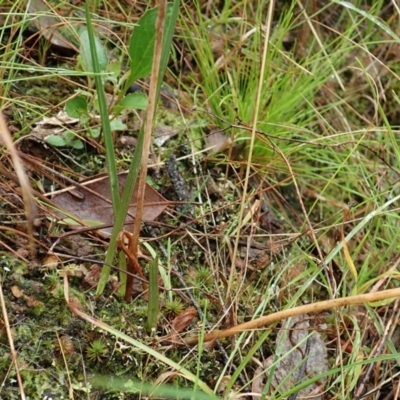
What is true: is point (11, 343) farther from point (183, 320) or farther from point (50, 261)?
point (183, 320)

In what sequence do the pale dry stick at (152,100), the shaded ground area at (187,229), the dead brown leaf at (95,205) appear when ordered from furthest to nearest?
the dead brown leaf at (95,205) → the shaded ground area at (187,229) → the pale dry stick at (152,100)

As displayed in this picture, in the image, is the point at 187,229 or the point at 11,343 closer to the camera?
the point at 11,343

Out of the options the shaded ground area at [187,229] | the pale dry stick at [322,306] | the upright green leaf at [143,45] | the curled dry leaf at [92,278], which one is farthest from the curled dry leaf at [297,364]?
the upright green leaf at [143,45]

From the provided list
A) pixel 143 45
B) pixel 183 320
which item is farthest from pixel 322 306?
pixel 143 45

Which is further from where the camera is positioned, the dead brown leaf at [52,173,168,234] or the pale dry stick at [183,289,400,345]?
the dead brown leaf at [52,173,168,234]

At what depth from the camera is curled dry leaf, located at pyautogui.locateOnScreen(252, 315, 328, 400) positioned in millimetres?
1113

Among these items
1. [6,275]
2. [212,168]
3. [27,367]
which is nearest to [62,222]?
[6,275]

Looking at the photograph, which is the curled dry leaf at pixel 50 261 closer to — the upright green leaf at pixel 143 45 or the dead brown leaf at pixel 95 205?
the dead brown leaf at pixel 95 205

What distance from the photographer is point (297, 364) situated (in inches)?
45.4

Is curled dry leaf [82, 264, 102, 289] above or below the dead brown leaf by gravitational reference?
below

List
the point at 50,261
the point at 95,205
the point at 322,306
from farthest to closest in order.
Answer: the point at 95,205
the point at 50,261
the point at 322,306

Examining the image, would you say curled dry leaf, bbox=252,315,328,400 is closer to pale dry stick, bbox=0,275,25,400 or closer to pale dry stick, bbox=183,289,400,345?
pale dry stick, bbox=183,289,400,345

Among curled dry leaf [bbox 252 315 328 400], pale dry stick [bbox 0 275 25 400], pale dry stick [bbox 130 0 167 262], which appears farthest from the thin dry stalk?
curled dry leaf [bbox 252 315 328 400]

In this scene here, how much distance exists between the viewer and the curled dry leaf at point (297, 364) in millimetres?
1113
